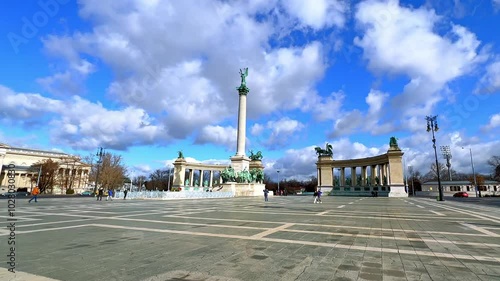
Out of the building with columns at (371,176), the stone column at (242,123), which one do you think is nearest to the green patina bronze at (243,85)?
the stone column at (242,123)

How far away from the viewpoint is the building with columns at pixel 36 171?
7875 centimetres

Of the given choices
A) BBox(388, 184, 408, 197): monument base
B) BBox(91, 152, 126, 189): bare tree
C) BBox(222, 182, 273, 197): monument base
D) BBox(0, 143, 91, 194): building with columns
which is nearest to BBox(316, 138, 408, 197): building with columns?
BBox(388, 184, 408, 197): monument base

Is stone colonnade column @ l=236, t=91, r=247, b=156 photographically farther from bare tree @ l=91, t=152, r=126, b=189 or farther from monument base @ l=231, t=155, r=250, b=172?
bare tree @ l=91, t=152, r=126, b=189

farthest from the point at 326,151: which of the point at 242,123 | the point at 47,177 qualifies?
the point at 47,177

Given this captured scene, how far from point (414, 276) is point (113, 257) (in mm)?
6032

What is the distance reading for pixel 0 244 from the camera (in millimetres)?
→ 7453

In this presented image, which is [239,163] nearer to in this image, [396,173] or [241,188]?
[241,188]

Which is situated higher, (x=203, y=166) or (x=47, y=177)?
(x=203, y=166)

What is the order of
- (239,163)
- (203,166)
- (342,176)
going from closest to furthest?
(239,163), (342,176), (203,166)

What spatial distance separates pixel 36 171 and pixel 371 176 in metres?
A: 100

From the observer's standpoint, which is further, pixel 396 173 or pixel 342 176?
pixel 342 176

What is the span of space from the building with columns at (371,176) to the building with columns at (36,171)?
71.3m

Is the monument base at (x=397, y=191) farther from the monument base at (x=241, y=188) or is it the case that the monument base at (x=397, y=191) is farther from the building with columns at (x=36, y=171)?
the building with columns at (x=36, y=171)

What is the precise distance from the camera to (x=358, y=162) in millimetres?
78438
